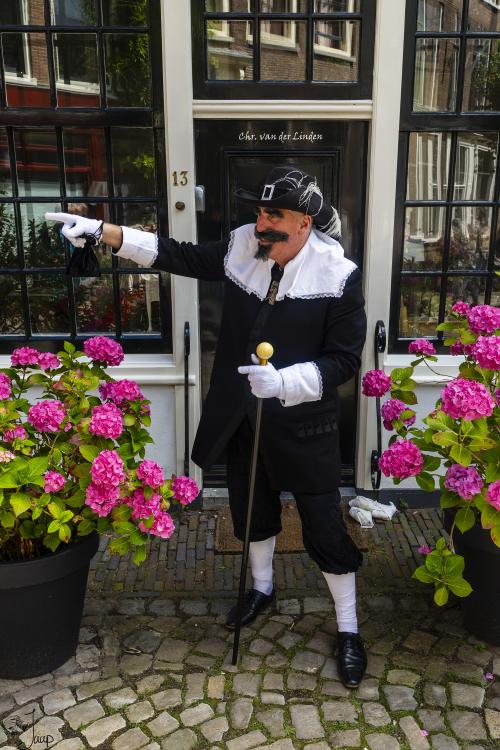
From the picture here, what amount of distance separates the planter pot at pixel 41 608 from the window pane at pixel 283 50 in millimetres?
2700

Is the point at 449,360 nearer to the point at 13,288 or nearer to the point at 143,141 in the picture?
the point at 143,141

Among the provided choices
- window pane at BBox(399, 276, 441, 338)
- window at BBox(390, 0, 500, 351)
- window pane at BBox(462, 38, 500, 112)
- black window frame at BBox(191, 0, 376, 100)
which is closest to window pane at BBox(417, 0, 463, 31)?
window at BBox(390, 0, 500, 351)

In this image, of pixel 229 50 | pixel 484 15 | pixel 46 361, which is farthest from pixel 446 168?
pixel 46 361

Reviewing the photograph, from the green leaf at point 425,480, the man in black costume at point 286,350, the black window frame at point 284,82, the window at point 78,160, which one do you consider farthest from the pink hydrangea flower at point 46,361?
the black window frame at point 284,82

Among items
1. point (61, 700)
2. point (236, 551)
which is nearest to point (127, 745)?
point (61, 700)

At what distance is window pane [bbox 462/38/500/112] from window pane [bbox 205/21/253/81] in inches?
48.7

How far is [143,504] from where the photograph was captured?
2.71 metres

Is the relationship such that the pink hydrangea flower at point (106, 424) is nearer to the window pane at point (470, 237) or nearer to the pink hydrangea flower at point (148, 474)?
the pink hydrangea flower at point (148, 474)

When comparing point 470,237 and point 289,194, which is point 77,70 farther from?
point 470,237

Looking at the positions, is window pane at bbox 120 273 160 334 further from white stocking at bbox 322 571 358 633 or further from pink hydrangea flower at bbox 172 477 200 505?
white stocking at bbox 322 571 358 633

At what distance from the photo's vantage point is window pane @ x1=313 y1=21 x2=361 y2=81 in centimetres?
395

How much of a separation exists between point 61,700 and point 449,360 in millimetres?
2883

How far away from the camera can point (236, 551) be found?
3979mm

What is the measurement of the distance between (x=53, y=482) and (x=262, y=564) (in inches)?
47.0
